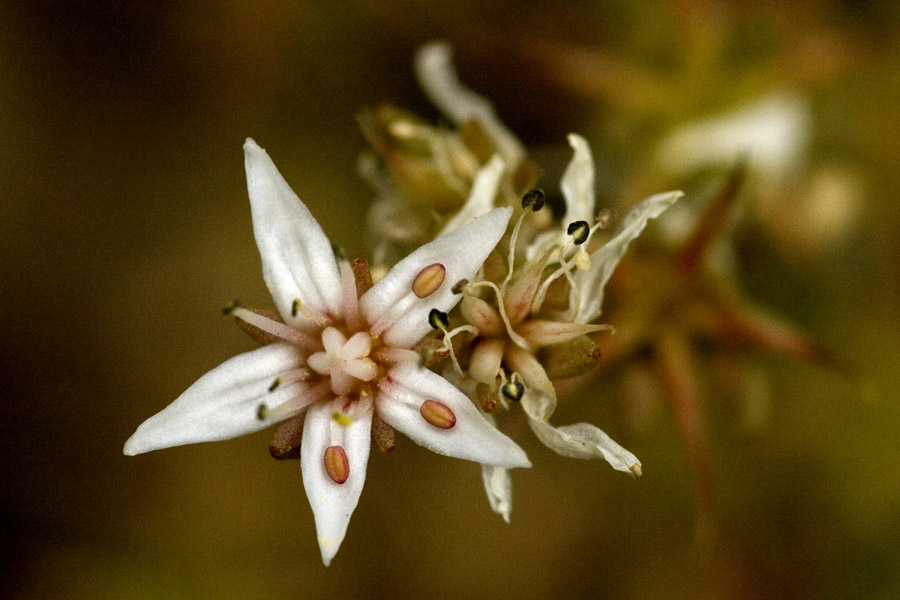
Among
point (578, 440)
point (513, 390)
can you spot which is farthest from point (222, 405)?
point (578, 440)

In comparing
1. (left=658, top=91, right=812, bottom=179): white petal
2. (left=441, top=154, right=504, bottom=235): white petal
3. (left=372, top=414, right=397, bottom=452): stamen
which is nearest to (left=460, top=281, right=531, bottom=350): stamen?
(left=441, top=154, right=504, bottom=235): white petal

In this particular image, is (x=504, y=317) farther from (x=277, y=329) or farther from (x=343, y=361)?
(x=277, y=329)

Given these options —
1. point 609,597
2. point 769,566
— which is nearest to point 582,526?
point 609,597

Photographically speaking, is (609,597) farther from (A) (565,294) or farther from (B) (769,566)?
(A) (565,294)

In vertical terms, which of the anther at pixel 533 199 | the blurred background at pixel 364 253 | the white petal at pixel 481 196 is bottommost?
the blurred background at pixel 364 253

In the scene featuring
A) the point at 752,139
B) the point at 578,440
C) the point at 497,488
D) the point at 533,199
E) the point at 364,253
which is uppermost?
the point at 533,199

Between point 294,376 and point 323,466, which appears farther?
point 294,376

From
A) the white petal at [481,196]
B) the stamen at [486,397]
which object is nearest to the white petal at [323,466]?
the stamen at [486,397]

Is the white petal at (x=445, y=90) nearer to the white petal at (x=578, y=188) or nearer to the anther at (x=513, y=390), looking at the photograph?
the white petal at (x=578, y=188)
